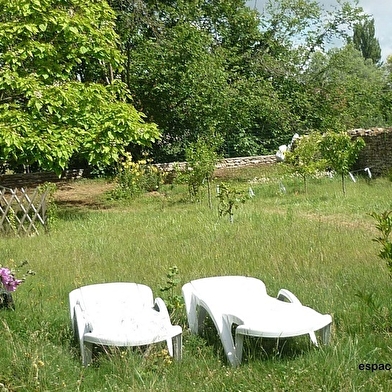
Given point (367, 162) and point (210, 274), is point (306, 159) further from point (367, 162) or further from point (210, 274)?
point (210, 274)

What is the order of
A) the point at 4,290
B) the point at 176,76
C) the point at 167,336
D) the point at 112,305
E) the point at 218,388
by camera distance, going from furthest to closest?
1. the point at 176,76
2. the point at 4,290
3. the point at 112,305
4. the point at 167,336
5. the point at 218,388

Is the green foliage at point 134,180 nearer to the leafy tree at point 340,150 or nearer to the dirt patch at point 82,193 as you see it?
the dirt patch at point 82,193

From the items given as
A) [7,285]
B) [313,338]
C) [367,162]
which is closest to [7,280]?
[7,285]

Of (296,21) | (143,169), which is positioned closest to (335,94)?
(296,21)

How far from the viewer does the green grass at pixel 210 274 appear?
3189 millimetres

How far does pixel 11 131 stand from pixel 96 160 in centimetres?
165

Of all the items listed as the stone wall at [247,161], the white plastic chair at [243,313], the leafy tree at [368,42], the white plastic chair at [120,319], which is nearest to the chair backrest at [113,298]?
the white plastic chair at [120,319]

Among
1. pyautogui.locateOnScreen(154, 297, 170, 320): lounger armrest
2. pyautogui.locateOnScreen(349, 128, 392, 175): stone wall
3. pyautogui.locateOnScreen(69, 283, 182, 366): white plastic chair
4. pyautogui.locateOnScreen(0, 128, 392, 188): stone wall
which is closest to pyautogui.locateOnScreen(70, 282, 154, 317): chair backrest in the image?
pyautogui.locateOnScreen(69, 283, 182, 366): white plastic chair

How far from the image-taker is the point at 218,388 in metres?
3.10

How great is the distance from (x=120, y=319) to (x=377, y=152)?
46.4ft

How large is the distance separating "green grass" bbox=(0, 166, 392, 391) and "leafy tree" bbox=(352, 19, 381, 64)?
58.6 meters

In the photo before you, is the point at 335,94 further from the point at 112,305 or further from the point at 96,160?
the point at 112,305

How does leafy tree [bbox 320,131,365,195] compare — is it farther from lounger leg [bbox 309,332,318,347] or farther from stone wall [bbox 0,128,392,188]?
lounger leg [bbox 309,332,318,347]

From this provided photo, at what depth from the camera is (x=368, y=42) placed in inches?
2594
